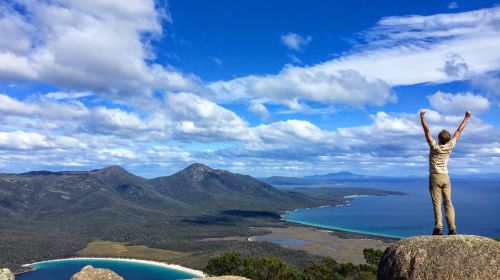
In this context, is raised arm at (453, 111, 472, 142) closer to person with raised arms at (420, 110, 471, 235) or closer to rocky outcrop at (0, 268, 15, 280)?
person with raised arms at (420, 110, 471, 235)

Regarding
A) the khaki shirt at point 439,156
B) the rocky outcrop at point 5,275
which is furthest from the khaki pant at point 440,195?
the rocky outcrop at point 5,275

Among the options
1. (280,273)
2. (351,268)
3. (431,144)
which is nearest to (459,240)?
(431,144)

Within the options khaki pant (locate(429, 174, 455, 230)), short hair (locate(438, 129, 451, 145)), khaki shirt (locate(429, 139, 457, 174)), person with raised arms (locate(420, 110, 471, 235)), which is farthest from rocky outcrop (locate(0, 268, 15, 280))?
short hair (locate(438, 129, 451, 145))

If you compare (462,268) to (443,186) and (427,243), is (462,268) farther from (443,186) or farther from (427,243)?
(443,186)

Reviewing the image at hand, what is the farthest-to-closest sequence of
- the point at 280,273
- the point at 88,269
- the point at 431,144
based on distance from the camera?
the point at 280,273 → the point at 88,269 → the point at 431,144

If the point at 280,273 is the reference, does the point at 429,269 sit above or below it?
above

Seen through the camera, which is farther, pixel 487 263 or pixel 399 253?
pixel 399 253
